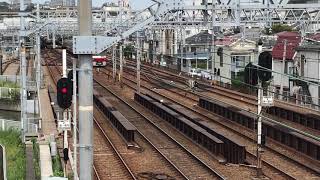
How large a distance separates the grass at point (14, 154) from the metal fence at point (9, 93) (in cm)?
1283

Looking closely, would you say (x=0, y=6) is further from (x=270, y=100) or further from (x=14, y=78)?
(x=270, y=100)

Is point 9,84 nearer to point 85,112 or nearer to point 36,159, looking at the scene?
point 36,159

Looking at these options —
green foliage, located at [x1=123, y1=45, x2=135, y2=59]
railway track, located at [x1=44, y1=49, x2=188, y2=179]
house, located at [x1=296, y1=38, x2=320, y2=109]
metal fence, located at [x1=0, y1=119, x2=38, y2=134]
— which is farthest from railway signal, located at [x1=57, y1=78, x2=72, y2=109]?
green foliage, located at [x1=123, y1=45, x2=135, y2=59]

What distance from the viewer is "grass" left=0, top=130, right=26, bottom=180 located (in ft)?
49.0

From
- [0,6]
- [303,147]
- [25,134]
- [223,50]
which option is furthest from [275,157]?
[0,6]

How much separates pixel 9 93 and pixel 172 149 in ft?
63.1

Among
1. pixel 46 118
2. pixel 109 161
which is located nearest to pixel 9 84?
pixel 46 118

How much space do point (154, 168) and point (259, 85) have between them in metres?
4.13

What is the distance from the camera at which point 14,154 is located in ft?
59.0

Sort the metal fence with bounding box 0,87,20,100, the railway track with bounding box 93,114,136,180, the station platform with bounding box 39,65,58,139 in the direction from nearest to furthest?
the railway track with bounding box 93,114,136,180
the station platform with bounding box 39,65,58,139
the metal fence with bounding box 0,87,20,100

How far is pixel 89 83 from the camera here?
5629 mm

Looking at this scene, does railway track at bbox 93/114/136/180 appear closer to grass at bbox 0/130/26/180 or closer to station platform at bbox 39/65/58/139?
station platform at bbox 39/65/58/139

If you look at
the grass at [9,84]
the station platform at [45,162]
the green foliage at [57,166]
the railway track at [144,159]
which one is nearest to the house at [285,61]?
the railway track at [144,159]

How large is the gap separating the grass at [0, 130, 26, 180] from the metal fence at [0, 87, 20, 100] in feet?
42.1
